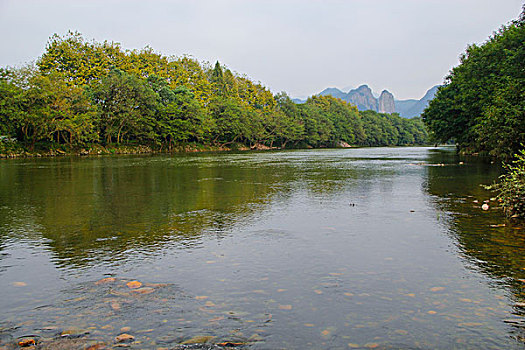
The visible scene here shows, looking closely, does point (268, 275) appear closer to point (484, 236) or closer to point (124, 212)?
point (484, 236)

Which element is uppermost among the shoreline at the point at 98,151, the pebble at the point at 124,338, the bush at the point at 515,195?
the shoreline at the point at 98,151

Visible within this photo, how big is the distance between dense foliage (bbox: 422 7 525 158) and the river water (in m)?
16.7

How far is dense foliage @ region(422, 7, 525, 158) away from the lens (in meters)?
24.9

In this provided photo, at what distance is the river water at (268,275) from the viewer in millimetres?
4000

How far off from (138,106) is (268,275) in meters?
62.1

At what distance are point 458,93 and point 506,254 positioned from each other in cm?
4224

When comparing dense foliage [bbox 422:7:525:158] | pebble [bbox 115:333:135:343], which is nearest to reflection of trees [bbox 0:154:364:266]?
pebble [bbox 115:333:135:343]

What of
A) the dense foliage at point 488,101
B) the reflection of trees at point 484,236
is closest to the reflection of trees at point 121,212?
the reflection of trees at point 484,236

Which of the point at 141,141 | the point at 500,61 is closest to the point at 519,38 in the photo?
the point at 500,61

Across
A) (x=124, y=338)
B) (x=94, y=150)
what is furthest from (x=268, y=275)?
(x=94, y=150)

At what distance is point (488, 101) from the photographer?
113ft

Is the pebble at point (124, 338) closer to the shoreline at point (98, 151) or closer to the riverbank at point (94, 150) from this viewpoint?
the riverbank at point (94, 150)

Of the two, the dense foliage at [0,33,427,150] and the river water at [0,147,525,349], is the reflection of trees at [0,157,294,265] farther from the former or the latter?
the dense foliage at [0,33,427,150]

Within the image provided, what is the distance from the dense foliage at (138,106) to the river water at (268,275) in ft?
144
